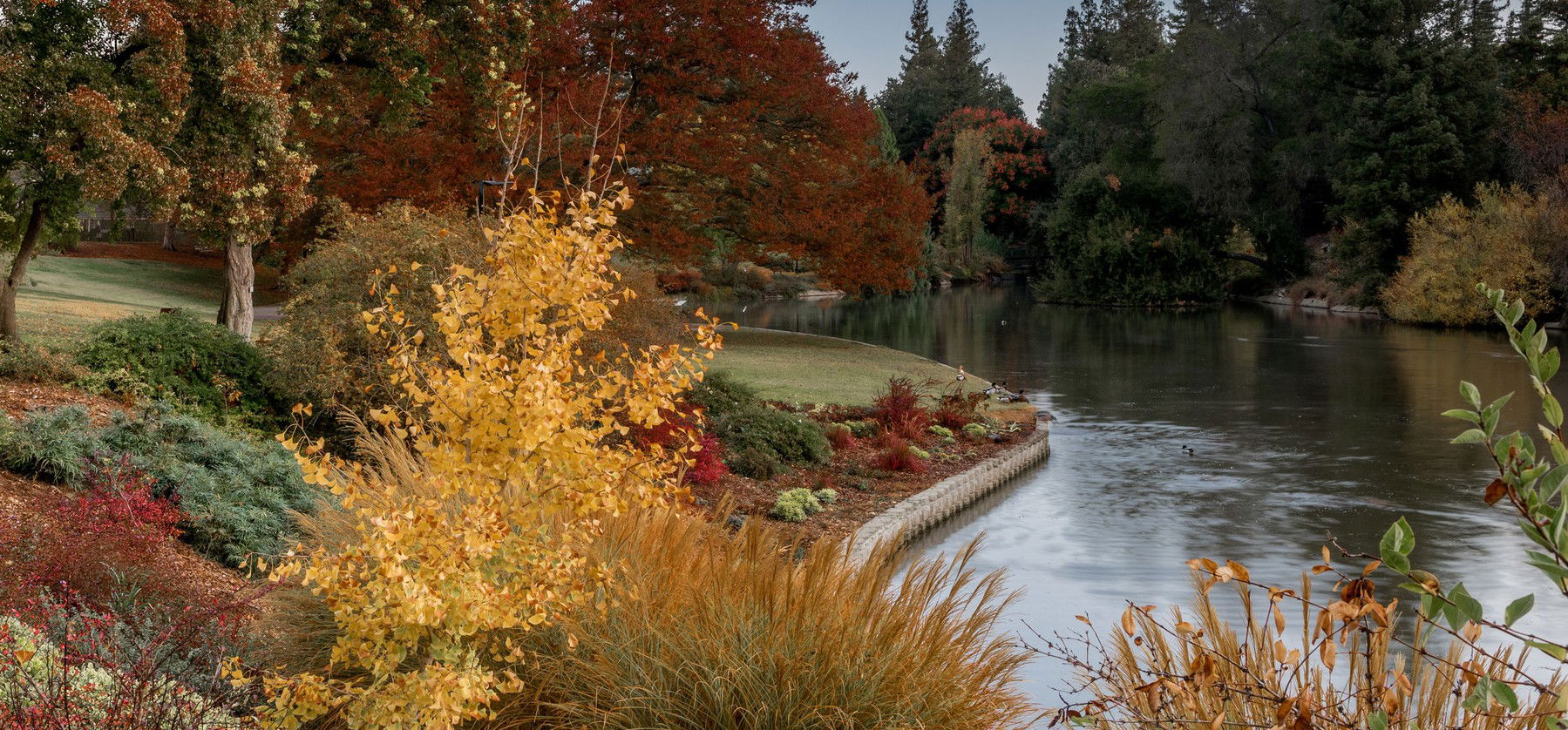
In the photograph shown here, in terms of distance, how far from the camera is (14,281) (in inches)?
441

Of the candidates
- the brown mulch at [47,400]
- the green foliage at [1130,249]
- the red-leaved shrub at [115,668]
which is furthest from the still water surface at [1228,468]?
the green foliage at [1130,249]

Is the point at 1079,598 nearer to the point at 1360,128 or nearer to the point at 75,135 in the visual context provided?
the point at 75,135

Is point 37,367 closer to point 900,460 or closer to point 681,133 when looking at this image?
point 900,460

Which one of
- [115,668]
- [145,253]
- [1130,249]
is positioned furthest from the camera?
[1130,249]

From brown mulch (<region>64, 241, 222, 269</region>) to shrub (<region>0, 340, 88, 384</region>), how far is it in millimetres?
25809

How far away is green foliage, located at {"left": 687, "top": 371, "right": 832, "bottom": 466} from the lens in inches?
472

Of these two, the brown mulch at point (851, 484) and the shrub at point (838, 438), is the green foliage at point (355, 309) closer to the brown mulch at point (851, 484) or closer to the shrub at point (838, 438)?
the brown mulch at point (851, 484)

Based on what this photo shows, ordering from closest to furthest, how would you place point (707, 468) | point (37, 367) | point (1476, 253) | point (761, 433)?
point (37, 367) → point (707, 468) → point (761, 433) → point (1476, 253)

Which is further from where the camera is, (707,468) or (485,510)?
(707,468)

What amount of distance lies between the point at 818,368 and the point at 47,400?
45.0 ft

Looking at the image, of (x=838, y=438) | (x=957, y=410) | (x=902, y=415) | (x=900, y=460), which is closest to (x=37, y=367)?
(x=838, y=438)

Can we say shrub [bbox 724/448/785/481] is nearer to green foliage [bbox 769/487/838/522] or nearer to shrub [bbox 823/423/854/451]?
green foliage [bbox 769/487/838/522]

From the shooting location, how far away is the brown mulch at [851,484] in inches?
402

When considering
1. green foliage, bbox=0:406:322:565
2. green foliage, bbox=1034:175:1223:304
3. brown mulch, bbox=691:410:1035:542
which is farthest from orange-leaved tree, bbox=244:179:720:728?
green foliage, bbox=1034:175:1223:304
